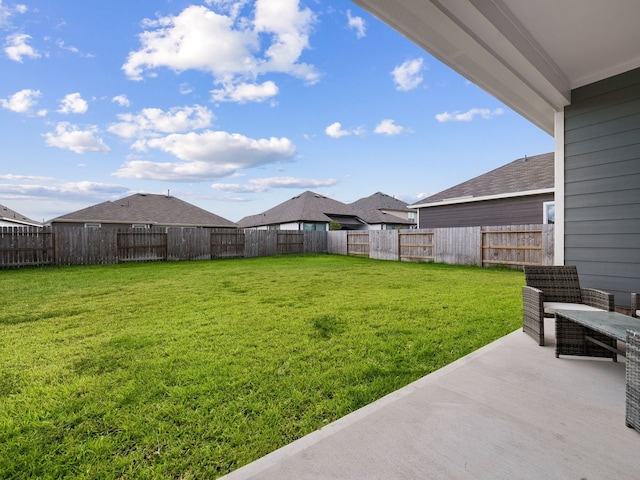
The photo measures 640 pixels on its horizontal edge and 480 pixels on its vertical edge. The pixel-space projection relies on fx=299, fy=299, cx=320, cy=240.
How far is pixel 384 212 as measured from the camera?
32969 millimetres

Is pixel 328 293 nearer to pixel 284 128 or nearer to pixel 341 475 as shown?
pixel 341 475

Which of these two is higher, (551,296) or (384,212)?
(384,212)

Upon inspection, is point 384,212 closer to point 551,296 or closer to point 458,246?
point 458,246

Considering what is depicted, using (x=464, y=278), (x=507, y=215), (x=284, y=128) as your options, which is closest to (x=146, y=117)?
(x=284, y=128)

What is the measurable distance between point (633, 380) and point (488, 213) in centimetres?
1293

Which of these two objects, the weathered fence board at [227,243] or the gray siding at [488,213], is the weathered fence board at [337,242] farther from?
the weathered fence board at [227,243]

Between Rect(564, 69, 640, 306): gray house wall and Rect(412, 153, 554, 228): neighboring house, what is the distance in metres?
8.69

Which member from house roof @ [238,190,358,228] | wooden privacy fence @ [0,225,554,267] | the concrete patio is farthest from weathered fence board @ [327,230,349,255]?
the concrete patio

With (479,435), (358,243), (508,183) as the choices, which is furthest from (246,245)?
(479,435)

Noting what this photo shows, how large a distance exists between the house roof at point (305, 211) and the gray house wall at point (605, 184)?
20.3 metres

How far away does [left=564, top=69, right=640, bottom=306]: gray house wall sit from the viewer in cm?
340

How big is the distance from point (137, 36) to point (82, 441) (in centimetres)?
1030

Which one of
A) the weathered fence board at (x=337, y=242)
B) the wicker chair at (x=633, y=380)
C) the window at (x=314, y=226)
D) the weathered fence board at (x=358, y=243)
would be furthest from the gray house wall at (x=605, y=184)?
the window at (x=314, y=226)

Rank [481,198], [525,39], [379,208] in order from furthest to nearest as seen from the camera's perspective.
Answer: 1. [379,208]
2. [481,198]
3. [525,39]
